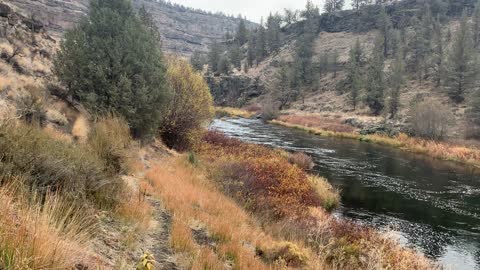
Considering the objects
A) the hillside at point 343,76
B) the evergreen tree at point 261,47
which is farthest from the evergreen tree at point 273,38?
the hillside at point 343,76

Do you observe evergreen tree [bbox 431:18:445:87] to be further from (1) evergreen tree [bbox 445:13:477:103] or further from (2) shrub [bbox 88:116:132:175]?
(2) shrub [bbox 88:116:132:175]

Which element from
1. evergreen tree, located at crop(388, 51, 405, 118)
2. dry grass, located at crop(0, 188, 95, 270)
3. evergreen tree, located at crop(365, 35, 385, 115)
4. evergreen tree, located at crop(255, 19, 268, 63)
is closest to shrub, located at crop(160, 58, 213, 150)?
dry grass, located at crop(0, 188, 95, 270)

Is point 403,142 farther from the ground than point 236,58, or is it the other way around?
point 236,58

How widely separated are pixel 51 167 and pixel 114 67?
13182 mm

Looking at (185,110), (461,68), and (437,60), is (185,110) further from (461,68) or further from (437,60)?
(437,60)

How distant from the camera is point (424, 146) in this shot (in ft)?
141

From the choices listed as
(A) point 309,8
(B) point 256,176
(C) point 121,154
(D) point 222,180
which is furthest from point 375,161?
(A) point 309,8

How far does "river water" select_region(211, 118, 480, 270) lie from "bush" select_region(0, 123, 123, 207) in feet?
36.0

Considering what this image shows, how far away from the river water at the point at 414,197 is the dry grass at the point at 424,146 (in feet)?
7.35

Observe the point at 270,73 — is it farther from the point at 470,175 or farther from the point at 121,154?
the point at 121,154

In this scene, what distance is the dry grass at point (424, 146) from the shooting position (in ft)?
123

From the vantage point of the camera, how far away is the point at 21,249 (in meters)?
3.34

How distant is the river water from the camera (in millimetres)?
15852

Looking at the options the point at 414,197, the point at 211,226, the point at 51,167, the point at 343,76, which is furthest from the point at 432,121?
the point at 51,167
